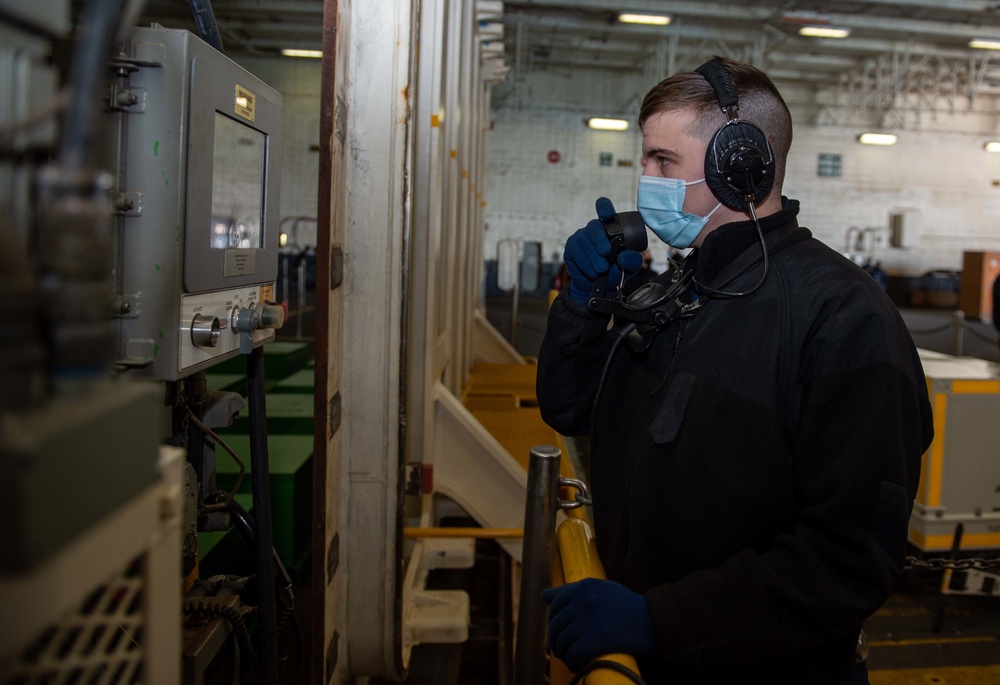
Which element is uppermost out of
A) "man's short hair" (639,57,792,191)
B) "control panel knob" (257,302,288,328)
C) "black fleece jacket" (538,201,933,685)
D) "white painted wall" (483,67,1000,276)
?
"white painted wall" (483,67,1000,276)

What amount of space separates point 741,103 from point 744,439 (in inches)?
30.4

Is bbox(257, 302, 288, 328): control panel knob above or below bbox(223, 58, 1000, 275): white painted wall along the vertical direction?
below

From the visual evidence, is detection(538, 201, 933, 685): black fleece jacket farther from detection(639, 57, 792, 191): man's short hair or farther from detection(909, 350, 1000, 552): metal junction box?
detection(909, 350, 1000, 552): metal junction box

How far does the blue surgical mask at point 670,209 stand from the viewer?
1.66m

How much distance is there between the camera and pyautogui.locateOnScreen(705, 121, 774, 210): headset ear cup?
1.50 meters

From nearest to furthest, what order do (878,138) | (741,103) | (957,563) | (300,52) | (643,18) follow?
(741,103)
(957,563)
(643,18)
(300,52)
(878,138)

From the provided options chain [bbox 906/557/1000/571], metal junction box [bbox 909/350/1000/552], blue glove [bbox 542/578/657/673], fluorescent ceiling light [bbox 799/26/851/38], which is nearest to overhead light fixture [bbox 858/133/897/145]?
fluorescent ceiling light [bbox 799/26/851/38]

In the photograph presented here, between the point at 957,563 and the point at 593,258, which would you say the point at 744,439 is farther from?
the point at 957,563

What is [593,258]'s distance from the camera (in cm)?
181

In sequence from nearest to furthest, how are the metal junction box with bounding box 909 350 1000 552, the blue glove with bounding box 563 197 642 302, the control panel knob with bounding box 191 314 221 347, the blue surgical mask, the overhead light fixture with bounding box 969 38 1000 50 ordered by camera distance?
1. the control panel knob with bounding box 191 314 221 347
2. the blue surgical mask
3. the blue glove with bounding box 563 197 642 302
4. the metal junction box with bounding box 909 350 1000 552
5. the overhead light fixture with bounding box 969 38 1000 50

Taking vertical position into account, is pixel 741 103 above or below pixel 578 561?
above

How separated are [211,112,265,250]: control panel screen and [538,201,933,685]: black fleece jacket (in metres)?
1.01

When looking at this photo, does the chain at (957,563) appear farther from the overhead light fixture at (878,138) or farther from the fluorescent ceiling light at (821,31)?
the overhead light fixture at (878,138)

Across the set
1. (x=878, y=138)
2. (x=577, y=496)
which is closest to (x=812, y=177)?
(x=878, y=138)
